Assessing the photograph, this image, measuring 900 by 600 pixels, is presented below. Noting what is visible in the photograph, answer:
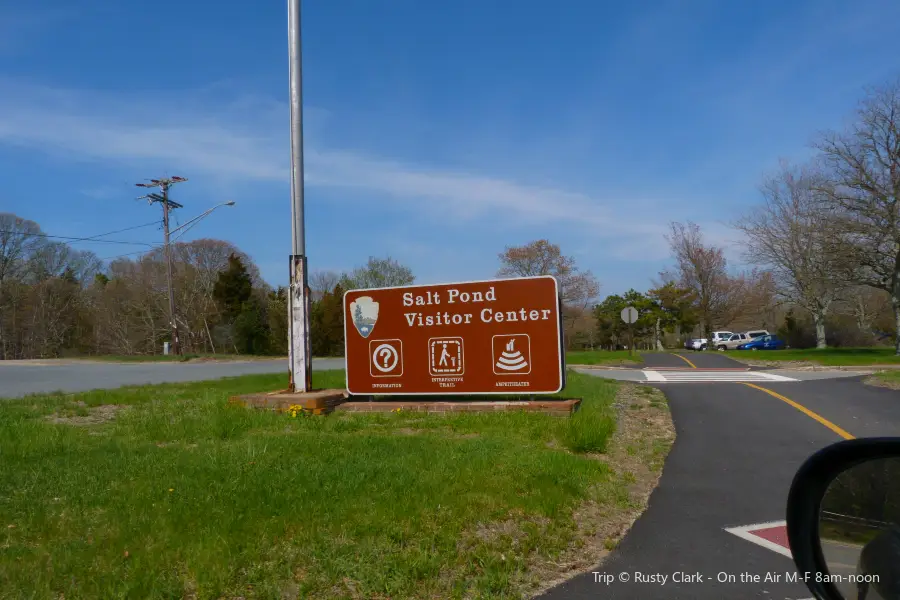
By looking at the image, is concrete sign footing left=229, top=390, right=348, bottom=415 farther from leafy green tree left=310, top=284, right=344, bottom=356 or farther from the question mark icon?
leafy green tree left=310, top=284, right=344, bottom=356

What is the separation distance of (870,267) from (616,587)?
34541mm

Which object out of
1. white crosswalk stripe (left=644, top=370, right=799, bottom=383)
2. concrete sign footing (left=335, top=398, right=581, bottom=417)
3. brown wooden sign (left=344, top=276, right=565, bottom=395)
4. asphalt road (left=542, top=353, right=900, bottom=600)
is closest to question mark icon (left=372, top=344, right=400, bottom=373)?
brown wooden sign (left=344, top=276, right=565, bottom=395)

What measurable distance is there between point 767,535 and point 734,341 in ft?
166

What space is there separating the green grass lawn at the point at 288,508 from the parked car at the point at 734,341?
155 feet

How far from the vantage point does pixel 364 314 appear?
1188 cm

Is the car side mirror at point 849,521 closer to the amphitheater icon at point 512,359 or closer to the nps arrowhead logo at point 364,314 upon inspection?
the amphitheater icon at point 512,359

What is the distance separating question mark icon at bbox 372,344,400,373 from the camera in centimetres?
1155

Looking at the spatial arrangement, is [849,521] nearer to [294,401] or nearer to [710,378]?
[294,401]

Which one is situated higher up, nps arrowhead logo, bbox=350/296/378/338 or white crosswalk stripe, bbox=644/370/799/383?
nps arrowhead logo, bbox=350/296/378/338

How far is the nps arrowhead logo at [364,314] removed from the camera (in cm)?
1180

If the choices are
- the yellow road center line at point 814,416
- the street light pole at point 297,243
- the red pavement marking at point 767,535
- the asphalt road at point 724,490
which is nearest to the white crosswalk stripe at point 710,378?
the yellow road center line at point 814,416

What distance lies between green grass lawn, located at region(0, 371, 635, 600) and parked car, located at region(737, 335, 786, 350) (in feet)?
153

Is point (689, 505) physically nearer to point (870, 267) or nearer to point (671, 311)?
point (870, 267)

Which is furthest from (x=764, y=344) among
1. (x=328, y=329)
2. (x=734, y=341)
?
(x=328, y=329)
